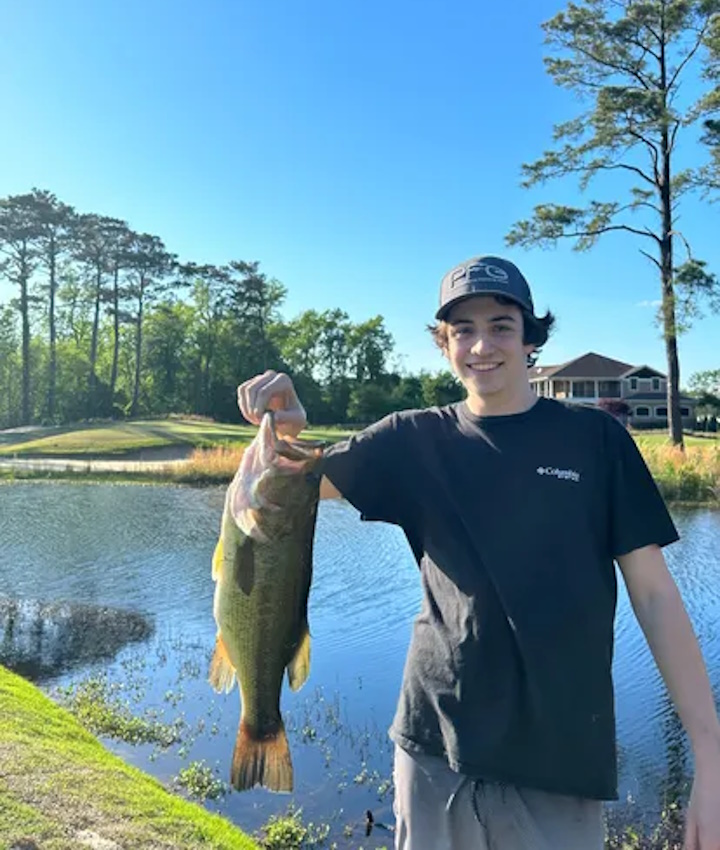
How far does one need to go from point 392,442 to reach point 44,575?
10.1 m

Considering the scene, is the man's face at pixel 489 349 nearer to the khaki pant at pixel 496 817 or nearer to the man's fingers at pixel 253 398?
the man's fingers at pixel 253 398

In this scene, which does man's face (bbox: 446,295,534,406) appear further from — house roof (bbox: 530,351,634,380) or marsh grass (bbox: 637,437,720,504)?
house roof (bbox: 530,351,634,380)

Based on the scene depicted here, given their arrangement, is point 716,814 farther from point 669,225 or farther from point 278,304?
point 278,304

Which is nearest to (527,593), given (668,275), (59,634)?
(59,634)

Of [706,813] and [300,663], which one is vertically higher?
[300,663]

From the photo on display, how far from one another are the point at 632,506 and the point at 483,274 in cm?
75

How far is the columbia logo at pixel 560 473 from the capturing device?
2041 mm

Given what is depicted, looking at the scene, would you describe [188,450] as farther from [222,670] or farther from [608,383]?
[608,383]

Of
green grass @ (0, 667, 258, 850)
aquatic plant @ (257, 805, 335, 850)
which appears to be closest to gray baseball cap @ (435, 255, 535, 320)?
green grass @ (0, 667, 258, 850)

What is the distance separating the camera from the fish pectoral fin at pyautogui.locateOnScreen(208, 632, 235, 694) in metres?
2.31

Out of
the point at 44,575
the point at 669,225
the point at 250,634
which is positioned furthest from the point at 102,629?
the point at 669,225

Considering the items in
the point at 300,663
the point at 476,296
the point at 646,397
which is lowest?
the point at 300,663

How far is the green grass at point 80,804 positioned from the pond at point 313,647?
0.79m

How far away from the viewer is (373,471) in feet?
7.47
